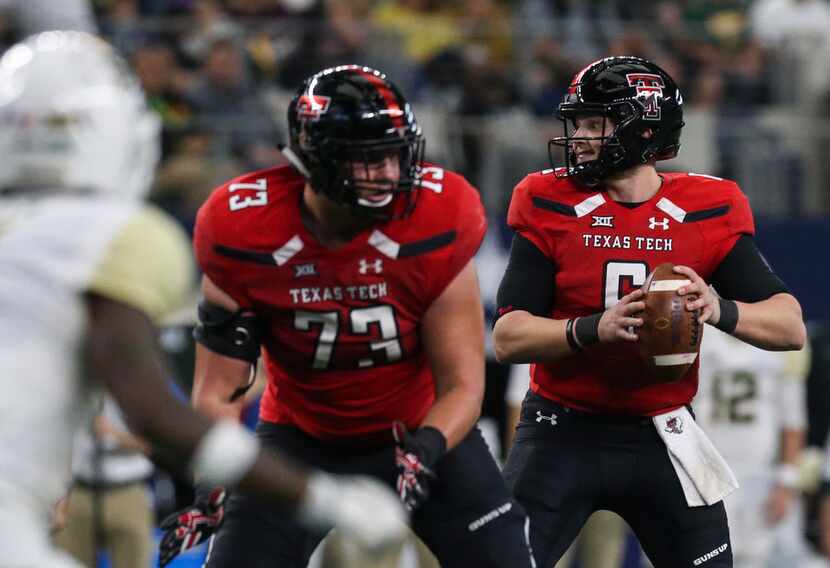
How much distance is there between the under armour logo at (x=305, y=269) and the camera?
3.71 metres

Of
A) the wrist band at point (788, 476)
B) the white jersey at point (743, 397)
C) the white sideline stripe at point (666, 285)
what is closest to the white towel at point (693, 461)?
the white sideline stripe at point (666, 285)

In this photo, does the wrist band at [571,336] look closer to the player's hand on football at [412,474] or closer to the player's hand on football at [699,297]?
the player's hand on football at [699,297]

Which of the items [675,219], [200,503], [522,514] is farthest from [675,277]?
[200,503]

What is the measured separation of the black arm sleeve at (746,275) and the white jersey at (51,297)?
→ 6.13ft

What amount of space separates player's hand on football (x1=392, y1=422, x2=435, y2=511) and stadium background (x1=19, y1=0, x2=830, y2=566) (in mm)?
4010

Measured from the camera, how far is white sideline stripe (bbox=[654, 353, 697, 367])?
383cm

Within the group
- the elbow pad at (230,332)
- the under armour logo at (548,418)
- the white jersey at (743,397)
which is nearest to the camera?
the elbow pad at (230,332)

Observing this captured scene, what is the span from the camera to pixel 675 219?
4012 millimetres

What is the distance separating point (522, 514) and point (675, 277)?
0.71 metres

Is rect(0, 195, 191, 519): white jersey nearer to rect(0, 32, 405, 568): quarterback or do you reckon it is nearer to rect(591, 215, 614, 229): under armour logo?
rect(0, 32, 405, 568): quarterback

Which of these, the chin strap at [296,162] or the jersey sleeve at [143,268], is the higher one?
the jersey sleeve at [143,268]

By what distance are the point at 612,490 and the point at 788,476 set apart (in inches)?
127

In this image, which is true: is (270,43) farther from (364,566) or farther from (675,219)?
(675,219)

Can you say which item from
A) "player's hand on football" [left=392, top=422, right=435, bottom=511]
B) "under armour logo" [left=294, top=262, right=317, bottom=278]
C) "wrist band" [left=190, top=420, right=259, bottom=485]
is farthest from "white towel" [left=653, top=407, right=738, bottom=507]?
"wrist band" [left=190, top=420, right=259, bottom=485]
